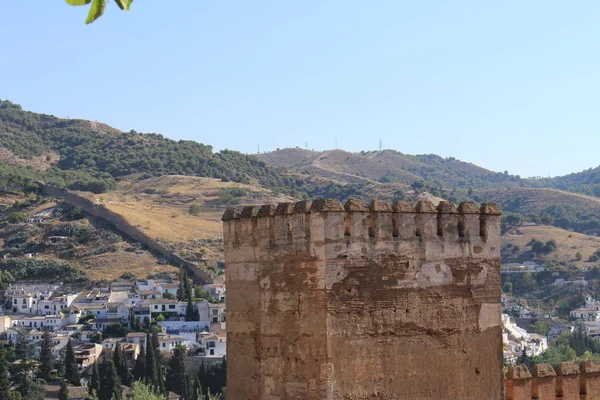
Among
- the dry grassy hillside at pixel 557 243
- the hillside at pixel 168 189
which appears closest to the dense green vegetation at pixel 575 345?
the hillside at pixel 168 189

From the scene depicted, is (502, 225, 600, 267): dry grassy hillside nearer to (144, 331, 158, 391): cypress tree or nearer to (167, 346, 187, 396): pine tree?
(167, 346, 187, 396): pine tree

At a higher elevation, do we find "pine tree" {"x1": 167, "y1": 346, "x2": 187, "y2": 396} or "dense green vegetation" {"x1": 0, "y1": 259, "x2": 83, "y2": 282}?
"dense green vegetation" {"x1": 0, "y1": 259, "x2": 83, "y2": 282}

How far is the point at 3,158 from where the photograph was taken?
500ft

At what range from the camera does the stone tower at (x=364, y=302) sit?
310 inches

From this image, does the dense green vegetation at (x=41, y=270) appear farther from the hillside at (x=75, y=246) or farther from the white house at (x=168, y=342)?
the white house at (x=168, y=342)

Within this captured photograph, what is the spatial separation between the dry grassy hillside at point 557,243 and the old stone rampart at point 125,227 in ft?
138

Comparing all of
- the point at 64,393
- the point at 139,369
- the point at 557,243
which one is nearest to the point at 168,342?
the point at 139,369

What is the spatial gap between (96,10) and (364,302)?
159 inches

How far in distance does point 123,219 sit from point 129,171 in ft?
140

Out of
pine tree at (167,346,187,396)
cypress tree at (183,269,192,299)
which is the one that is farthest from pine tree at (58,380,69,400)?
cypress tree at (183,269,192,299)

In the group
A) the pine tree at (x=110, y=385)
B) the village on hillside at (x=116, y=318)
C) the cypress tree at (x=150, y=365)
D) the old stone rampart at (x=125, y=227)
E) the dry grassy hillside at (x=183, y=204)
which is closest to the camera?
the pine tree at (x=110, y=385)

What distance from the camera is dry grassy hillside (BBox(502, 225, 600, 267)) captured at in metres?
127

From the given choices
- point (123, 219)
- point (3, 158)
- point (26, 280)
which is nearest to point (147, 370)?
point (26, 280)

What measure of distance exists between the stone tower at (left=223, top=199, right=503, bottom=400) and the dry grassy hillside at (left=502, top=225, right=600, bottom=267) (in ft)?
390
